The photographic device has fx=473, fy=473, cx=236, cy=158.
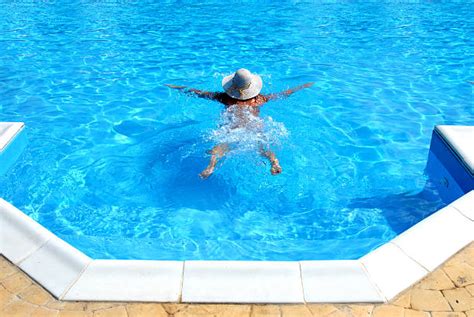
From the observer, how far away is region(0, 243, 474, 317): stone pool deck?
301 cm

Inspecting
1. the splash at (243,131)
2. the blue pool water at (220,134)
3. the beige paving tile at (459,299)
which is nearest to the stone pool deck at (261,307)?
the beige paving tile at (459,299)

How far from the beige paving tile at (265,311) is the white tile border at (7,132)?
3474 millimetres

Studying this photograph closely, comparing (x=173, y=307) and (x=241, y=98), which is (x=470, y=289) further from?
(x=241, y=98)

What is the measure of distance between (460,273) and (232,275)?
5.20ft

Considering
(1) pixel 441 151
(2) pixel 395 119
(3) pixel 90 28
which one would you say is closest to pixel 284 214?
(1) pixel 441 151

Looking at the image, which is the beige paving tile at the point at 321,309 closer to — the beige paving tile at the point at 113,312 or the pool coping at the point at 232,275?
the pool coping at the point at 232,275

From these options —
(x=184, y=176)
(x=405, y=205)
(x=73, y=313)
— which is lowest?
(x=405, y=205)

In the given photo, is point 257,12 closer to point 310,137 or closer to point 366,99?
point 366,99

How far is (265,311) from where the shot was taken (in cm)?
303

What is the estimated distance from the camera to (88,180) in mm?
5570

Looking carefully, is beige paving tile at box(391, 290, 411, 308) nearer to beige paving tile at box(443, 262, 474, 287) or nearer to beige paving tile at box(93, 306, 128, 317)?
beige paving tile at box(443, 262, 474, 287)

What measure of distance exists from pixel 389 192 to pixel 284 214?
1.29m

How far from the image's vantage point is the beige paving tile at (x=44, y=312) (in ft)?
9.84

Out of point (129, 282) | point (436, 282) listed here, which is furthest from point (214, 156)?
point (436, 282)
